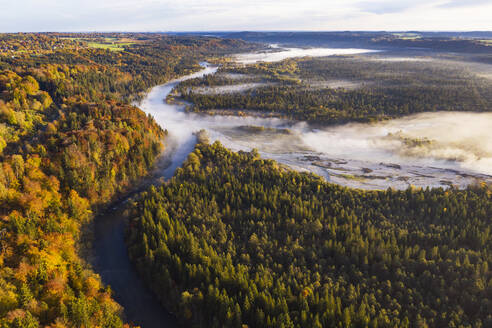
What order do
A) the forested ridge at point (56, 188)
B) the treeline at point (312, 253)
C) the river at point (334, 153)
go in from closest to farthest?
the forested ridge at point (56, 188)
the treeline at point (312, 253)
the river at point (334, 153)

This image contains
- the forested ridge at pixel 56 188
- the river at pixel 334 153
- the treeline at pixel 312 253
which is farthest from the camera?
the river at pixel 334 153

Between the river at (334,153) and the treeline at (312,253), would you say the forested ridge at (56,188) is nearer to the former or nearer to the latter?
the river at (334,153)

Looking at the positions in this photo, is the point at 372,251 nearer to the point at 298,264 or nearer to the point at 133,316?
the point at 298,264

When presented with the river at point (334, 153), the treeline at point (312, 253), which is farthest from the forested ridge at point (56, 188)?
the treeline at point (312, 253)

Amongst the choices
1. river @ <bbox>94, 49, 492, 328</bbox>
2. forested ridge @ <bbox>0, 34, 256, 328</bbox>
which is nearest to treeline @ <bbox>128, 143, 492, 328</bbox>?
river @ <bbox>94, 49, 492, 328</bbox>

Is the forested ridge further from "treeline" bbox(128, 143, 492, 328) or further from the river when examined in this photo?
"treeline" bbox(128, 143, 492, 328)

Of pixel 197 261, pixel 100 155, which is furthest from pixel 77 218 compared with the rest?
pixel 197 261
